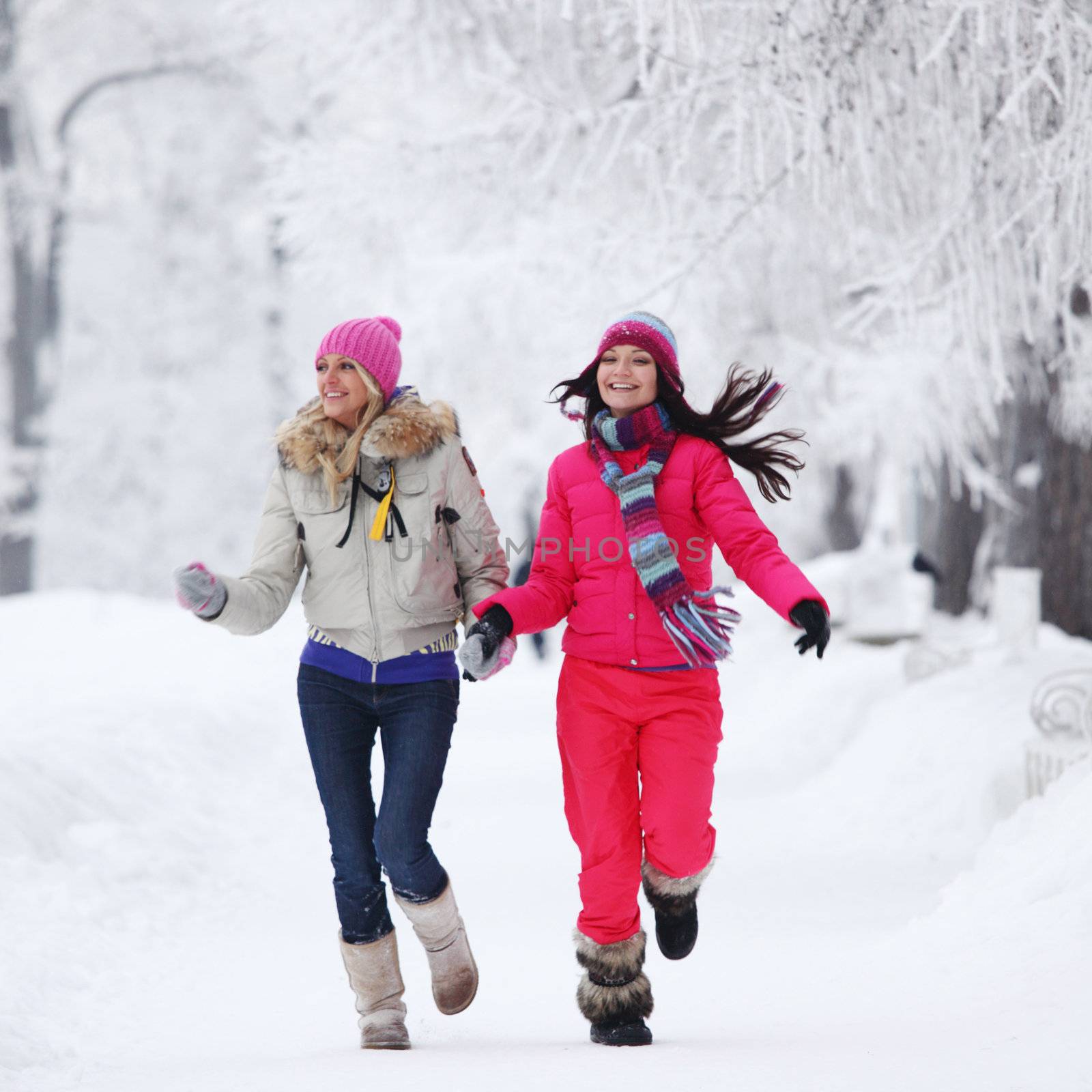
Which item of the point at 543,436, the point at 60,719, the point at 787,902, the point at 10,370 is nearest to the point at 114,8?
the point at 10,370

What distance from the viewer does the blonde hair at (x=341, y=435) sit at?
3.81 metres

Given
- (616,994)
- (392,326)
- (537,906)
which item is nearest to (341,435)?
(392,326)

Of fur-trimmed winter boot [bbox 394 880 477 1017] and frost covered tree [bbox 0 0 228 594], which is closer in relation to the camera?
fur-trimmed winter boot [bbox 394 880 477 1017]

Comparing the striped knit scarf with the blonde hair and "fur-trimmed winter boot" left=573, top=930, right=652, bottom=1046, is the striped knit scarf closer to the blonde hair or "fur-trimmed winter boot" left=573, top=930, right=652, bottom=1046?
the blonde hair

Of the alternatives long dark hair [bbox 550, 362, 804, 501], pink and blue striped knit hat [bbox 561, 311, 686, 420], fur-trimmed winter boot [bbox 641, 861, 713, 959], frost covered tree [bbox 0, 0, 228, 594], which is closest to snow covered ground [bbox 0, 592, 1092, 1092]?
fur-trimmed winter boot [bbox 641, 861, 713, 959]

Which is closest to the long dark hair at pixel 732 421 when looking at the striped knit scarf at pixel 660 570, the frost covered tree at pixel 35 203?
the striped knit scarf at pixel 660 570

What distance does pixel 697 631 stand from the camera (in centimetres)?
369

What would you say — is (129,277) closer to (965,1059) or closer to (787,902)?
(787,902)

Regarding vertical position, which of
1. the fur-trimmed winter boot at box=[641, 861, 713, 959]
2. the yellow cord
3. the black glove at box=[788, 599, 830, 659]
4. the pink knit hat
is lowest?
the fur-trimmed winter boot at box=[641, 861, 713, 959]

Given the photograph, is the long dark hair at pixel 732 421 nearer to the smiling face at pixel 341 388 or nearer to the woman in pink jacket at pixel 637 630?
the woman in pink jacket at pixel 637 630

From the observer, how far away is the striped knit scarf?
12.1ft

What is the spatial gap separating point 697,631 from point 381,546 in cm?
89

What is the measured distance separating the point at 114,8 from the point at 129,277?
388 centimetres

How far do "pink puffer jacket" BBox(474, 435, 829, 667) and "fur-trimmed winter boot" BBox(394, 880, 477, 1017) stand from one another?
813 millimetres
